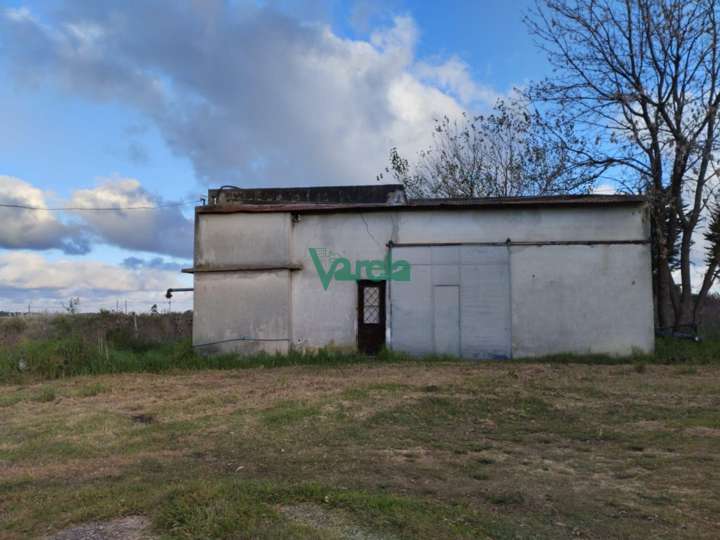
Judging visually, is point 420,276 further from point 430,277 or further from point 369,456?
point 369,456

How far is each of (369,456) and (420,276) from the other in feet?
30.5

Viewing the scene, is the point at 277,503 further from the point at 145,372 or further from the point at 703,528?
the point at 145,372

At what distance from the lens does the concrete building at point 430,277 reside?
14586 mm

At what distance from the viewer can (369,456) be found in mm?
6191

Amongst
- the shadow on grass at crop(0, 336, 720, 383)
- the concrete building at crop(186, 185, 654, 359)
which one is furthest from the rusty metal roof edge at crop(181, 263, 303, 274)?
the shadow on grass at crop(0, 336, 720, 383)

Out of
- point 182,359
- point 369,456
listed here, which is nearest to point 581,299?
point 182,359

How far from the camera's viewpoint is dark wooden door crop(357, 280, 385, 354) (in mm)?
15406

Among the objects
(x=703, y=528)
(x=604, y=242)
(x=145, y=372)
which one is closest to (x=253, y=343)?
(x=145, y=372)

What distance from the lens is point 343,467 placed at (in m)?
5.69

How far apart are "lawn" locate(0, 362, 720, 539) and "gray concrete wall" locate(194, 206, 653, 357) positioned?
105 inches

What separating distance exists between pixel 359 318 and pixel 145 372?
5.24 metres

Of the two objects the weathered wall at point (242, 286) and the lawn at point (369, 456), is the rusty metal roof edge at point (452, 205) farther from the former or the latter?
the lawn at point (369, 456)

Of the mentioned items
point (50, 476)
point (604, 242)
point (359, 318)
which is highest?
point (604, 242)

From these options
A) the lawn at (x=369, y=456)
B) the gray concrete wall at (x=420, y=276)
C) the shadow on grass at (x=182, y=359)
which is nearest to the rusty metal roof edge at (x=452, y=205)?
the gray concrete wall at (x=420, y=276)
